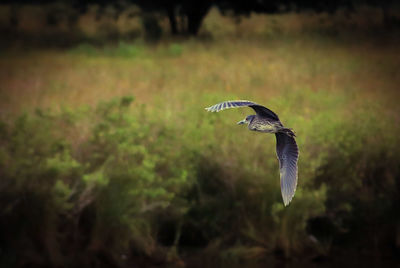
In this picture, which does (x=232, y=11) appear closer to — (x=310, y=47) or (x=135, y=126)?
(x=310, y=47)

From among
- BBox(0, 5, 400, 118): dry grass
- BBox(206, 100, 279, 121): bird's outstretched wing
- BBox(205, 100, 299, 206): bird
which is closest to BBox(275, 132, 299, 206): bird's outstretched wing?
BBox(205, 100, 299, 206): bird

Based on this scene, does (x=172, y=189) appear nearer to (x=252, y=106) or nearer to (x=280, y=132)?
(x=280, y=132)

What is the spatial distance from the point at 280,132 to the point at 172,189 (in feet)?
12.1

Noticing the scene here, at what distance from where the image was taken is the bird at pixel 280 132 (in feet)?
9.15

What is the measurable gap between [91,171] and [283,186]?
383cm

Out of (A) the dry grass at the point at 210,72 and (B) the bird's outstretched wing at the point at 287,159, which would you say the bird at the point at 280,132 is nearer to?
(B) the bird's outstretched wing at the point at 287,159

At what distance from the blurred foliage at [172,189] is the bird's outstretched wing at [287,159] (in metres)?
3.18

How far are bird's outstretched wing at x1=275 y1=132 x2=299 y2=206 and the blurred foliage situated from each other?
3175 mm

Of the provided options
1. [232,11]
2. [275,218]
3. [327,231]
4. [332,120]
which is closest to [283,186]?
[275,218]

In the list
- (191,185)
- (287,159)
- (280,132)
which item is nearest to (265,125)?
(280,132)

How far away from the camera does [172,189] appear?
6875 mm

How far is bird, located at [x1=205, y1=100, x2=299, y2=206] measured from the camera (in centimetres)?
279

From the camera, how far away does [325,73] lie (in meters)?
11.8

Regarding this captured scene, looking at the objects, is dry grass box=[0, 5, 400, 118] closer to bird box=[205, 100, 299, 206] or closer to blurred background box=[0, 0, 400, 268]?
blurred background box=[0, 0, 400, 268]
